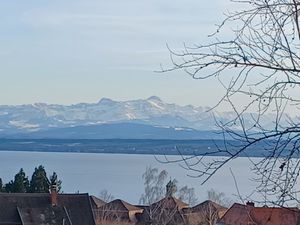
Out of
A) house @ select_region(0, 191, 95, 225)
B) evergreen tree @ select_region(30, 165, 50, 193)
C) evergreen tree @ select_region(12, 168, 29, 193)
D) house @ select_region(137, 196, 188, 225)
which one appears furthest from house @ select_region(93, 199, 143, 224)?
house @ select_region(0, 191, 95, 225)

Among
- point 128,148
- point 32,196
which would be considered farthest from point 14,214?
point 128,148

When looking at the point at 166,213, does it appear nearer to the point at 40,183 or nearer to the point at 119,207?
the point at 119,207

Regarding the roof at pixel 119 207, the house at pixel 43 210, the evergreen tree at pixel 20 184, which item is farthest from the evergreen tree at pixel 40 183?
the roof at pixel 119 207

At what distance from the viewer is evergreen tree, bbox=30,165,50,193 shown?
35.3 metres

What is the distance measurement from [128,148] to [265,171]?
18169 centimetres

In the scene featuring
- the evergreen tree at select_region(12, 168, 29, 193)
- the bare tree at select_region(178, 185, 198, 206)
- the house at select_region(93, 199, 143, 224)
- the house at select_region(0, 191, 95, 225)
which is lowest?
the house at select_region(0, 191, 95, 225)

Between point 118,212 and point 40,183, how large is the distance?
29.2ft

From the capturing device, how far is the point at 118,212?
1718 inches

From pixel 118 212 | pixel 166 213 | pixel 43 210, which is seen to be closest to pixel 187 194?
pixel 118 212

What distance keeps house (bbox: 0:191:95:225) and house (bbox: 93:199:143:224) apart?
11.6 meters

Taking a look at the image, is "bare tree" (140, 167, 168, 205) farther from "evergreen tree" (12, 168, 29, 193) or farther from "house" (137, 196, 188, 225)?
"evergreen tree" (12, 168, 29, 193)

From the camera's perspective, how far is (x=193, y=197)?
5391cm

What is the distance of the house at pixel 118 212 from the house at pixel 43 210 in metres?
11.6

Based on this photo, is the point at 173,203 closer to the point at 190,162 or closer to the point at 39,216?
the point at 39,216
